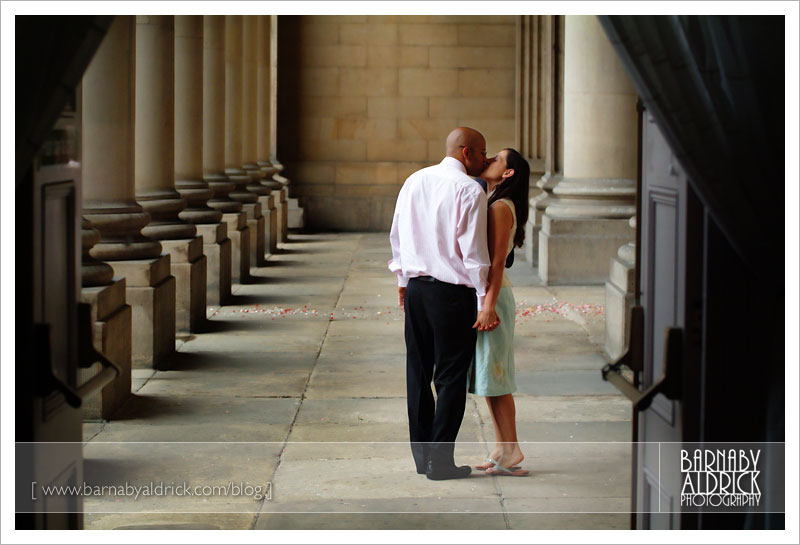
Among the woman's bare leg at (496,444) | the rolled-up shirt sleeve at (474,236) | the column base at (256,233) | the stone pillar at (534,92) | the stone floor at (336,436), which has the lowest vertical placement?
the stone floor at (336,436)

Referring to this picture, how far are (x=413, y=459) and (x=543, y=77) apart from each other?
16.3 m

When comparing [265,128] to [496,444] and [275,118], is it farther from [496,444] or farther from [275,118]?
[496,444]

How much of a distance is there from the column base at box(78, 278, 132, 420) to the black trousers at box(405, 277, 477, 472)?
2188 mm

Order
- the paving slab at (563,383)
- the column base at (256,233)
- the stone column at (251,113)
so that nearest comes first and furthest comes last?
the paving slab at (563,383), the column base at (256,233), the stone column at (251,113)

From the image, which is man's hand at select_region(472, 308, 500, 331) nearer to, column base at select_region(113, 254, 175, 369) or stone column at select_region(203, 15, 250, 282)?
column base at select_region(113, 254, 175, 369)

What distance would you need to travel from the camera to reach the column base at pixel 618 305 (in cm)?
910

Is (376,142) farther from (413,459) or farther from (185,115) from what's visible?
(413,459)

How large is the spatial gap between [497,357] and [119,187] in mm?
4010

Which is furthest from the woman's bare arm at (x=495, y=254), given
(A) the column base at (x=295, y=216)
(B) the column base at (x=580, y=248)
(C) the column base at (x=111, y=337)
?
(A) the column base at (x=295, y=216)

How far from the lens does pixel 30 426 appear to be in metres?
3.65

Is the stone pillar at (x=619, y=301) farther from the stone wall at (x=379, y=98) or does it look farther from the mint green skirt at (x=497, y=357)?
the stone wall at (x=379, y=98)

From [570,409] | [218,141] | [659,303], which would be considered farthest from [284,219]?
[659,303]

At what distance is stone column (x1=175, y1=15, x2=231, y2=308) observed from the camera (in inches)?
480

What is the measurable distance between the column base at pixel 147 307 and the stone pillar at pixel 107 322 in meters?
0.65
